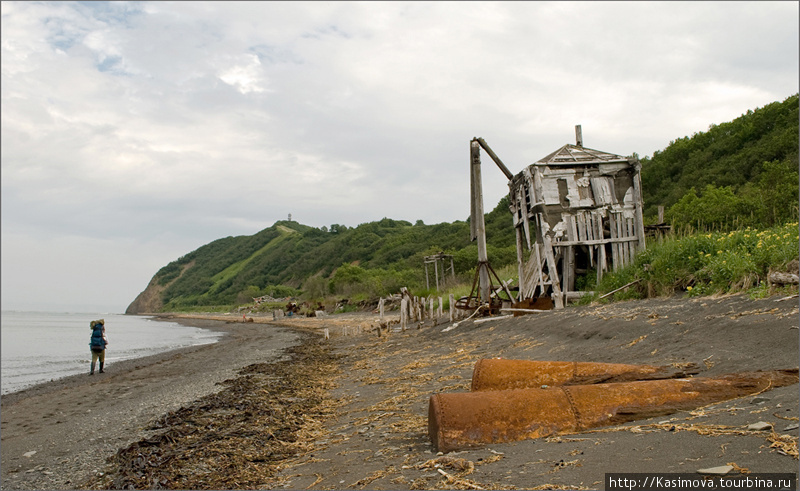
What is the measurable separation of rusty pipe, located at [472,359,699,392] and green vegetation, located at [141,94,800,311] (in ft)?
11.5

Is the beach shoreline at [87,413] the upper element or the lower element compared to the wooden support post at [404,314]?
lower

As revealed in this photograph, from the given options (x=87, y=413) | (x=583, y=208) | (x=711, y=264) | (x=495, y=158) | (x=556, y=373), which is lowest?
(x=87, y=413)

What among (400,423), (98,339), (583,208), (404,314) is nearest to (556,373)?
(400,423)

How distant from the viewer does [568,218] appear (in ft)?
51.3

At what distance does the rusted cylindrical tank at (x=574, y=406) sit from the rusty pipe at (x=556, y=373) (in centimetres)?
40

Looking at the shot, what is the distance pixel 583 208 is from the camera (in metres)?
15.8

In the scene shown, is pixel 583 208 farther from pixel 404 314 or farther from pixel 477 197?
pixel 404 314

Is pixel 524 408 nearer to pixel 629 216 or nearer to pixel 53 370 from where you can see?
pixel 629 216

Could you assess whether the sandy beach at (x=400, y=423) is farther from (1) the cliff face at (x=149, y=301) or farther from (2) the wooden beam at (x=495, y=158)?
(1) the cliff face at (x=149, y=301)

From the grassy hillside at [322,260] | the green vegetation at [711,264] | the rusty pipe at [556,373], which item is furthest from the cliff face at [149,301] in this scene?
the rusty pipe at [556,373]

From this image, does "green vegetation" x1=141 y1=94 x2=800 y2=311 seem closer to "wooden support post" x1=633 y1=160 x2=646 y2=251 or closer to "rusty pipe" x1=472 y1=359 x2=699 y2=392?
"wooden support post" x1=633 y1=160 x2=646 y2=251

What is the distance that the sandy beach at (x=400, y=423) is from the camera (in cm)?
373

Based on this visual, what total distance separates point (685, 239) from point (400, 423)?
8.77 m

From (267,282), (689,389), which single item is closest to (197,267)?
(267,282)
